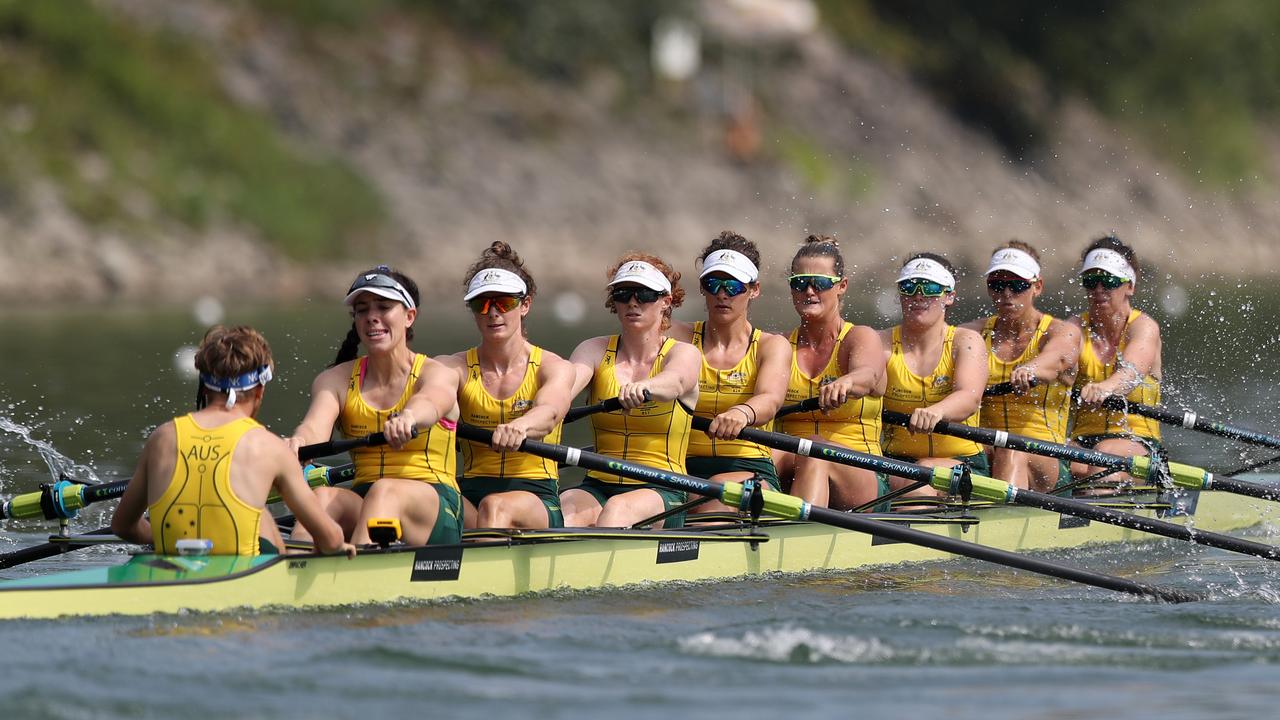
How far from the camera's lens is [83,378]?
16.9 m

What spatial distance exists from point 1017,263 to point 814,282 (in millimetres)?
1653

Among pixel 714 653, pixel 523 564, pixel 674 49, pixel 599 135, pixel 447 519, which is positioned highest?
pixel 674 49

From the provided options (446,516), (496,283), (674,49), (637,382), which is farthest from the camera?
(674,49)

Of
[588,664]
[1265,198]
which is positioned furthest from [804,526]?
[1265,198]

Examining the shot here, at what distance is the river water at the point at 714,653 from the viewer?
20.2 ft

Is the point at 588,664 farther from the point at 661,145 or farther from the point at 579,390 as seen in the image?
the point at 661,145

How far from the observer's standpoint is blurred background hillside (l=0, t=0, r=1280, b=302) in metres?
27.0

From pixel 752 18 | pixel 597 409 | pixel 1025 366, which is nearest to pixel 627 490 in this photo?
pixel 597 409

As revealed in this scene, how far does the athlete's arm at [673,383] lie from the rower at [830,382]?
803 millimetres

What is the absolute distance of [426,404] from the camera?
25.3 feet

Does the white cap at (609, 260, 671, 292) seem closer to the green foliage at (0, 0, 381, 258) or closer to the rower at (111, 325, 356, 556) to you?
the rower at (111, 325, 356, 556)

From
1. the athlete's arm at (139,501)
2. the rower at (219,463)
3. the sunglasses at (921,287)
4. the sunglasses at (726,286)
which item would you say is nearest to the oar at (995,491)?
the sunglasses at (726,286)

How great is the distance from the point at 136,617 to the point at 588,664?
5.91 feet

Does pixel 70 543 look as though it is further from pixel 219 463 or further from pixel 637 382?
pixel 637 382
